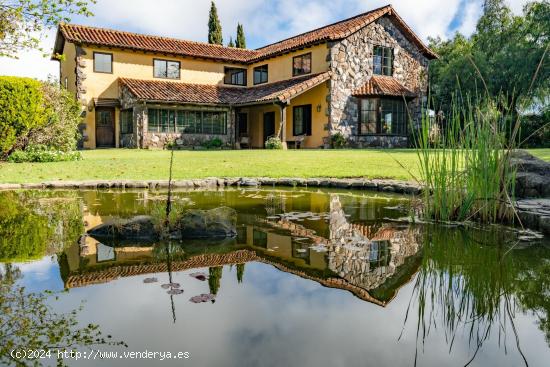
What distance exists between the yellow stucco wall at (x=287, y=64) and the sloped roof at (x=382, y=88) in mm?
1991

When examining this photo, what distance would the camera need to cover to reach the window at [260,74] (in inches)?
1038

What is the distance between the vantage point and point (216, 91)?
84.8 ft

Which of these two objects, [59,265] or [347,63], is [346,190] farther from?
[347,63]

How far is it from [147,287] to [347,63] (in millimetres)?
20255

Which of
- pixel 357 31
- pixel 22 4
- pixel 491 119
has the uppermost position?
pixel 357 31

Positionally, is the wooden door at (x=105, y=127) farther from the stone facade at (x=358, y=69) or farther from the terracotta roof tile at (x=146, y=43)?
the stone facade at (x=358, y=69)

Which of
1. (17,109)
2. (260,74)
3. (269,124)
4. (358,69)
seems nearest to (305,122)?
→ (269,124)

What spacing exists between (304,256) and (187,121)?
20.8 metres

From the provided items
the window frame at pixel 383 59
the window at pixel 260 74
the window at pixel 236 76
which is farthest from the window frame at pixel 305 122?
the window at pixel 236 76

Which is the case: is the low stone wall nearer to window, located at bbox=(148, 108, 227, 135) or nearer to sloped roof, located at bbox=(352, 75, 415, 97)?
sloped roof, located at bbox=(352, 75, 415, 97)

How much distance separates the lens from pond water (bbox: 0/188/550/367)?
251 centimetres

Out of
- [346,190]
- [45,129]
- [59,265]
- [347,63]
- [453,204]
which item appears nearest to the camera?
[59,265]

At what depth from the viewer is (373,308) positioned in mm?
3082

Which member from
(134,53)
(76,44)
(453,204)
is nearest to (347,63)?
(134,53)
